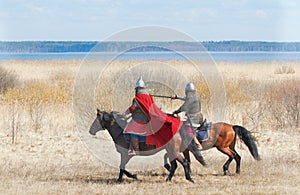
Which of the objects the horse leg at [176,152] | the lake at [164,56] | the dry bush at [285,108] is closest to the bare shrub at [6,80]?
the lake at [164,56]

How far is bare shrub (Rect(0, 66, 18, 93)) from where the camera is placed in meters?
26.8

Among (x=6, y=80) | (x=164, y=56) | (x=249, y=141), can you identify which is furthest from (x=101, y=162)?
(x=164, y=56)

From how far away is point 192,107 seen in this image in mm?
11891

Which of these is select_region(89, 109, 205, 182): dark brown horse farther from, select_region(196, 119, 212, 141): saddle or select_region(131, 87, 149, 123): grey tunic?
select_region(131, 87, 149, 123): grey tunic

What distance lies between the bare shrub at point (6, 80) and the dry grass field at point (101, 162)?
3.96 meters

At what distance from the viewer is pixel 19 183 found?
1145cm

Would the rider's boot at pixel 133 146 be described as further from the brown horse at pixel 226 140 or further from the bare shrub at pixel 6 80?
the bare shrub at pixel 6 80

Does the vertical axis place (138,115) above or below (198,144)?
above

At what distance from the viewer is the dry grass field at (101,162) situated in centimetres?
1123

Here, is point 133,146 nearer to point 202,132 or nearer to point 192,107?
point 192,107

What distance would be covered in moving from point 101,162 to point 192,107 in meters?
3.29

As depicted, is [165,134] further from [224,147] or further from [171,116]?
[224,147]

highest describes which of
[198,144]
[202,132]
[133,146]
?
[202,132]

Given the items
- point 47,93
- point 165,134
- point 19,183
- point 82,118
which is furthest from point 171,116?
point 47,93
